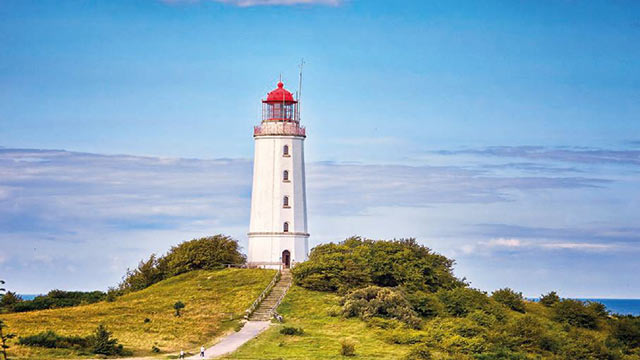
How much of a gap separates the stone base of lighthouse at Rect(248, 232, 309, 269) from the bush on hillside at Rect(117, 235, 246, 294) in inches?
71.9

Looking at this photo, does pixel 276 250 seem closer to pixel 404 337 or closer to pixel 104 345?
pixel 404 337

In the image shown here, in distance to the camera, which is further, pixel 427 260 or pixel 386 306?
pixel 427 260

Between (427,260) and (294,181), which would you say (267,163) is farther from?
(427,260)

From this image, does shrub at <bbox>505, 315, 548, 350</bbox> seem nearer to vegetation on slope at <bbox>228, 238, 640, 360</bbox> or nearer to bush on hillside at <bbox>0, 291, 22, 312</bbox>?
vegetation on slope at <bbox>228, 238, 640, 360</bbox>

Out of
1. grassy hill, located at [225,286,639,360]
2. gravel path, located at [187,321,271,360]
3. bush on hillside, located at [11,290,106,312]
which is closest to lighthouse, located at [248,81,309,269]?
grassy hill, located at [225,286,639,360]

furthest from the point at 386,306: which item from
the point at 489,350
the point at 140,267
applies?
the point at 140,267

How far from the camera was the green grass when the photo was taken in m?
47.6

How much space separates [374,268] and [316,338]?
15.3 meters

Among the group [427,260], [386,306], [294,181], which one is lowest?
[386,306]

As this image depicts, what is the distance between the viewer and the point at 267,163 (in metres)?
73.4

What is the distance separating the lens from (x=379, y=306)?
57.6 metres

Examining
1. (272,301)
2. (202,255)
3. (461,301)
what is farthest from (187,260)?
(461,301)

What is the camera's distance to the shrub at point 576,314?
68438 millimetres

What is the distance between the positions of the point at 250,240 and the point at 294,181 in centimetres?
590
